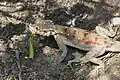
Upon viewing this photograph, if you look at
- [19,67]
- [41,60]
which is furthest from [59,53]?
[19,67]

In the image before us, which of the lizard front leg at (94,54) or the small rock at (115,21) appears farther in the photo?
the small rock at (115,21)

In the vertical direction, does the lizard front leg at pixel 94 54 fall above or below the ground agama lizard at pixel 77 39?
below

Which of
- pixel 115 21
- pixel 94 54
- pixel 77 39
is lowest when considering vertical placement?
pixel 94 54

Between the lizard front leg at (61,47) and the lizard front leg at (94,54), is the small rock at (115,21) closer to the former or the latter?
the lizard front leg at (94,54)

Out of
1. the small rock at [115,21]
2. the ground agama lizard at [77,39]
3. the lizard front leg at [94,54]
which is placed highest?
the small rock at [115,21]

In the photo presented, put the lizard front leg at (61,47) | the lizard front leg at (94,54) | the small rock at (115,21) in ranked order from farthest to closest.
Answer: the small rock at (115,21), the lizard front leg at (61,47), the lizard front leg at (94,54)

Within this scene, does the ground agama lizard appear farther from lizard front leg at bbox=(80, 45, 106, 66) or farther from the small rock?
the small rock

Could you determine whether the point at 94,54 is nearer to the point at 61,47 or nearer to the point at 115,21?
the point at 61,47

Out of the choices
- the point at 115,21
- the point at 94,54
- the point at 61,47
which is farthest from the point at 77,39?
the point at 115,21

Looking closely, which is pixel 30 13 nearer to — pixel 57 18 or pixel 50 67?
pixel 57 18

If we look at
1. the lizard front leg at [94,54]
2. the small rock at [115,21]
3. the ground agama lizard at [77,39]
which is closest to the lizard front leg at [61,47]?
the ground agama lizard at [77,39]
